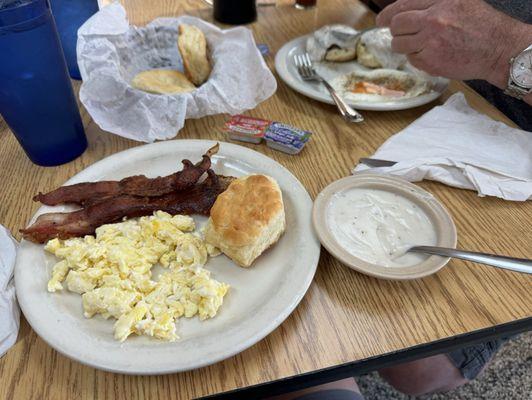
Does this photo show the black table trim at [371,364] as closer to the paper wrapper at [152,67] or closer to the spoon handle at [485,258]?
the spoon handle at [485,258]

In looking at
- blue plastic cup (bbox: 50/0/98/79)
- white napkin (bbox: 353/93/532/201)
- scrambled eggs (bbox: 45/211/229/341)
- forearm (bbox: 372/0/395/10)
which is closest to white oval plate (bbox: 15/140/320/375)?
scrambled eggs (bbox: 45/211/229/341)

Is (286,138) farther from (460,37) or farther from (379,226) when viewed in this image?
(460,37)

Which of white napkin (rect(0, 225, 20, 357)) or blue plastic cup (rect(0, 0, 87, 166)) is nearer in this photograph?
white napkin (rect(0, 225, 20, 357))

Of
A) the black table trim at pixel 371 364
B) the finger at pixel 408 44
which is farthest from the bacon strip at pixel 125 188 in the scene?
the finger at pixel 408 44

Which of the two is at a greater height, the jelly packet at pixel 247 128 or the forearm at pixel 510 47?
the forearm at pixel 510 47

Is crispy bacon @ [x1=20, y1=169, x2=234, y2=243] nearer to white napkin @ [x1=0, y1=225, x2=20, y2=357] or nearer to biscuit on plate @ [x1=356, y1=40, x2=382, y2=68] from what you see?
white napkin @ [x1=0, y1=225, x2=20, y2=357]

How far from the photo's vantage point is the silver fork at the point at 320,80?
1.19m

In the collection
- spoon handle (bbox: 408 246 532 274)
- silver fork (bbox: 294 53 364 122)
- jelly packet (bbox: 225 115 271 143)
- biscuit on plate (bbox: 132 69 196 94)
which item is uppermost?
biscuit on plate (bbox: 132 69 196 94)

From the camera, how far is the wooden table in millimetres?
643

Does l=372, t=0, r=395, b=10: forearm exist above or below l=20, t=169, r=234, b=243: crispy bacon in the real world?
above

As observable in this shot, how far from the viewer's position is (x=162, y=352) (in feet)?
2.07

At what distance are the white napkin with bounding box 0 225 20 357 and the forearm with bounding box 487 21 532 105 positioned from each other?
4.39 feet

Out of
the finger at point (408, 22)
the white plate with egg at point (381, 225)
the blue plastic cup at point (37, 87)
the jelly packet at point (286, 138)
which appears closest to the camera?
the white plate with egg at point (381, 225)

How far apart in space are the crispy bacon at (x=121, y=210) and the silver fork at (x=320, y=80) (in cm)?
46
